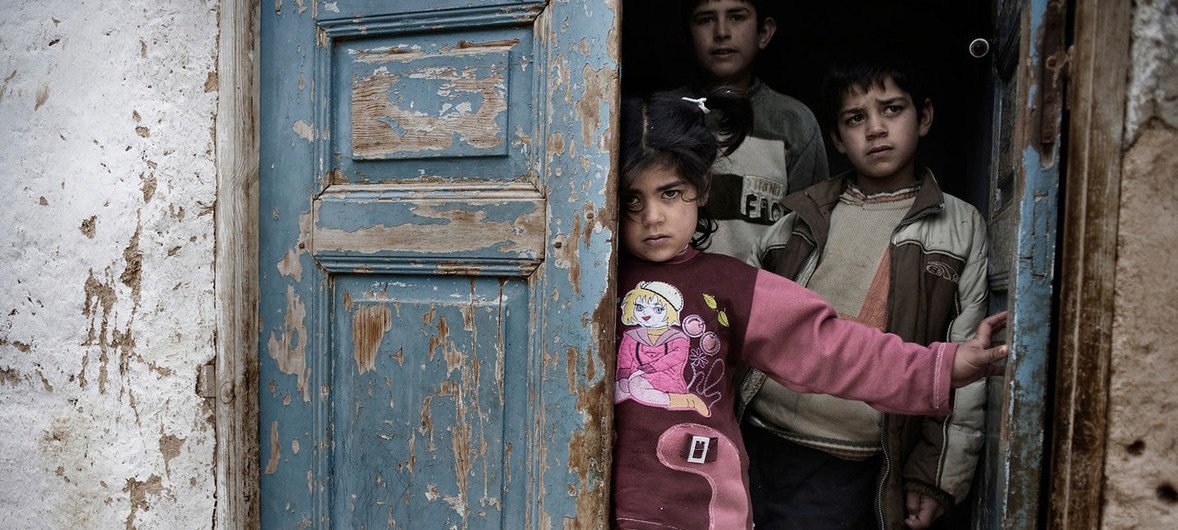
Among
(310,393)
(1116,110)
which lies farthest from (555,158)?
(1116,110)

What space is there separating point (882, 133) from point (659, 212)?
84cm

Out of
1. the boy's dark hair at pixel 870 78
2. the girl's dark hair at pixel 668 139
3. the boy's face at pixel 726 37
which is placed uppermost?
the boy's face at pixel 726 37

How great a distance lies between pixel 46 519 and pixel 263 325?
2.88ft

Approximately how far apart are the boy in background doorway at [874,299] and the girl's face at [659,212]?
1.95 feet

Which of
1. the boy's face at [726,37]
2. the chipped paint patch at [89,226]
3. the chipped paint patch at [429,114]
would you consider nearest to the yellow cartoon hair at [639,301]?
the chipped paint patch at [429,114]

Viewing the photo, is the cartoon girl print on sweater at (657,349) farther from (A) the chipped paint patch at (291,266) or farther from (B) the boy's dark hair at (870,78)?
(B) the boy's dark hair at (870,78)

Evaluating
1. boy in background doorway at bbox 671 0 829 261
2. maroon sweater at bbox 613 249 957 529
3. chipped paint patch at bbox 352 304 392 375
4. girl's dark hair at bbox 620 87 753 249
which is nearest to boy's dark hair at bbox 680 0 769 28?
boy in background doorway at bbox 671 0 829 261

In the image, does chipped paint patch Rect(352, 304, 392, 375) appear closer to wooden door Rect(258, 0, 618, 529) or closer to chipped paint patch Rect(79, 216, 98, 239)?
wooden door Rect(258, 0, 618, 529)

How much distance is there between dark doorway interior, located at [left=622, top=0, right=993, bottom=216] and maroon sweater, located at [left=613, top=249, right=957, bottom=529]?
1945mm

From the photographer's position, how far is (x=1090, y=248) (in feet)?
4.33

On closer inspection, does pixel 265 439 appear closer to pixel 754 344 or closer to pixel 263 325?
pixel 263 325

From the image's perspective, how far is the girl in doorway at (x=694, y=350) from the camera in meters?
1.59

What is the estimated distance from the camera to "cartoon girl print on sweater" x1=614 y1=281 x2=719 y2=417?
166 cm

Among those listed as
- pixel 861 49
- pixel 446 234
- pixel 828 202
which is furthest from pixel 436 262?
pixel 861 49
